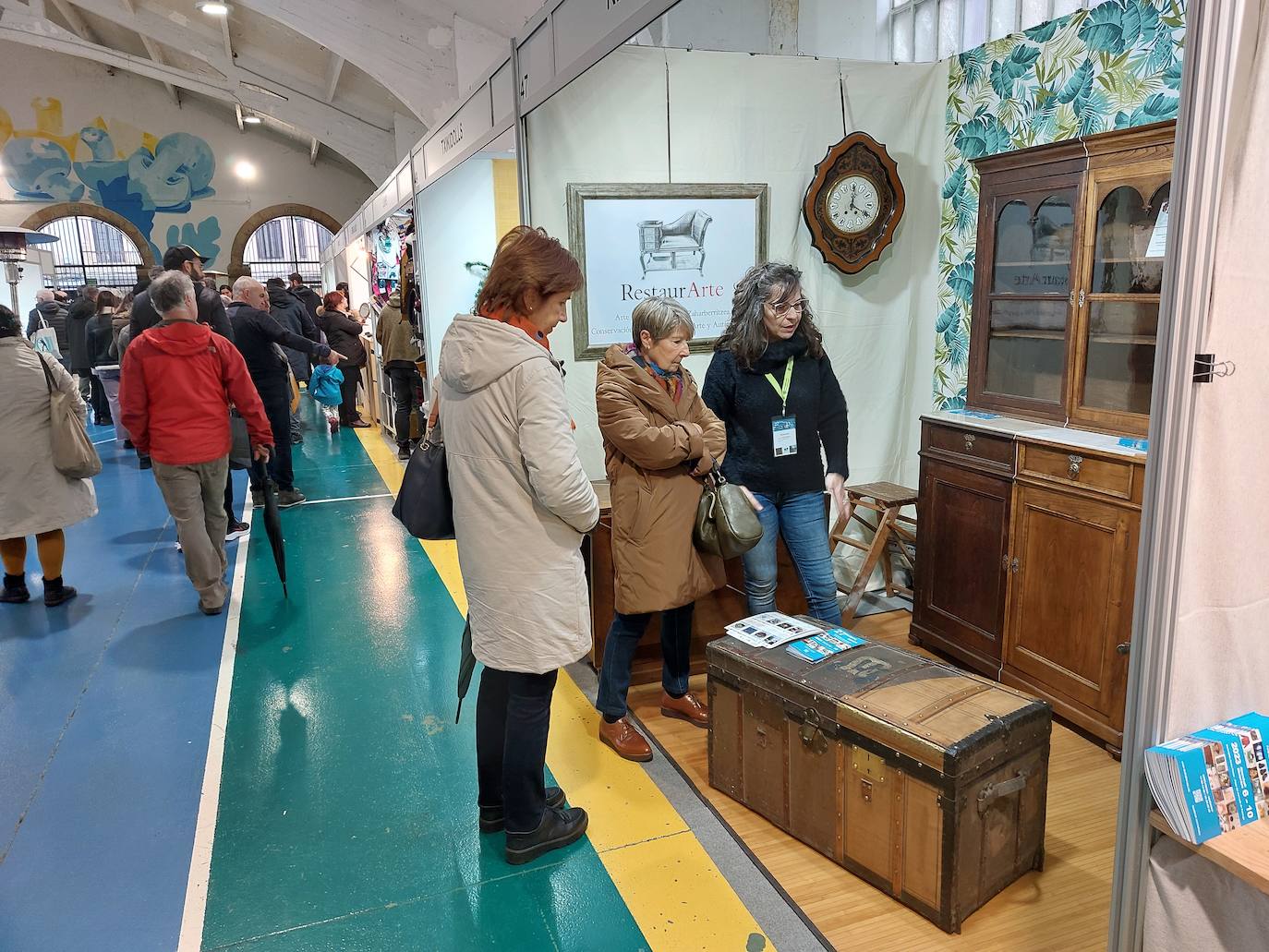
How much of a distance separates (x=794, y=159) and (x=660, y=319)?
174cm

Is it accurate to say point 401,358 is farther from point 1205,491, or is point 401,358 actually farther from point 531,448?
point 1205,491

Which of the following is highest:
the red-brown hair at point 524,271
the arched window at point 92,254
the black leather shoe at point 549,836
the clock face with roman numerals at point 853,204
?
the arched window at point 92,254

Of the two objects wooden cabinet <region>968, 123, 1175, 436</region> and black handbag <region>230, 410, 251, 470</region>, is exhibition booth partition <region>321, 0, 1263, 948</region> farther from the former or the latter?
black handbag <region>230, 410, 251, 470</region>

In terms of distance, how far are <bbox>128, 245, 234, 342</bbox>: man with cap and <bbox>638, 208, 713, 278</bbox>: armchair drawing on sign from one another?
2748 millimetres

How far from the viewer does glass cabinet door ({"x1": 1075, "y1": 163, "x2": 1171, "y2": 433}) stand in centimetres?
302

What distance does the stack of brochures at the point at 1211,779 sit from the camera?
129 centimetres

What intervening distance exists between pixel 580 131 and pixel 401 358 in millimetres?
4595

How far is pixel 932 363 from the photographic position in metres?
4.46

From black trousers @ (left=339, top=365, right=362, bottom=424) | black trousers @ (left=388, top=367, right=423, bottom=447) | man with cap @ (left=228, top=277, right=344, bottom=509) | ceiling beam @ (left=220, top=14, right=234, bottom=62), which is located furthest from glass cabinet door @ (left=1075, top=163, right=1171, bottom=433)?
ceiling beam @ (left=220, top=14, right=234, bottom=62)

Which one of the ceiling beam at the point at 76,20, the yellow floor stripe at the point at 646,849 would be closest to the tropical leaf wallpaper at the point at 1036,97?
the yellow floor stripe at the point at 646,849

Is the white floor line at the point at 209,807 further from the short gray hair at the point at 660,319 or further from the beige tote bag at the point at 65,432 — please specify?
the short gray hair at the point at 660,319

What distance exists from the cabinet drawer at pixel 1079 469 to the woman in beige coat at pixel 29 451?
4.24 meters

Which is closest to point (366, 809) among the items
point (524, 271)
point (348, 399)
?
point (524, 271)

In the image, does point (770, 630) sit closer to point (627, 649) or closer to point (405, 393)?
point (627, 649)
